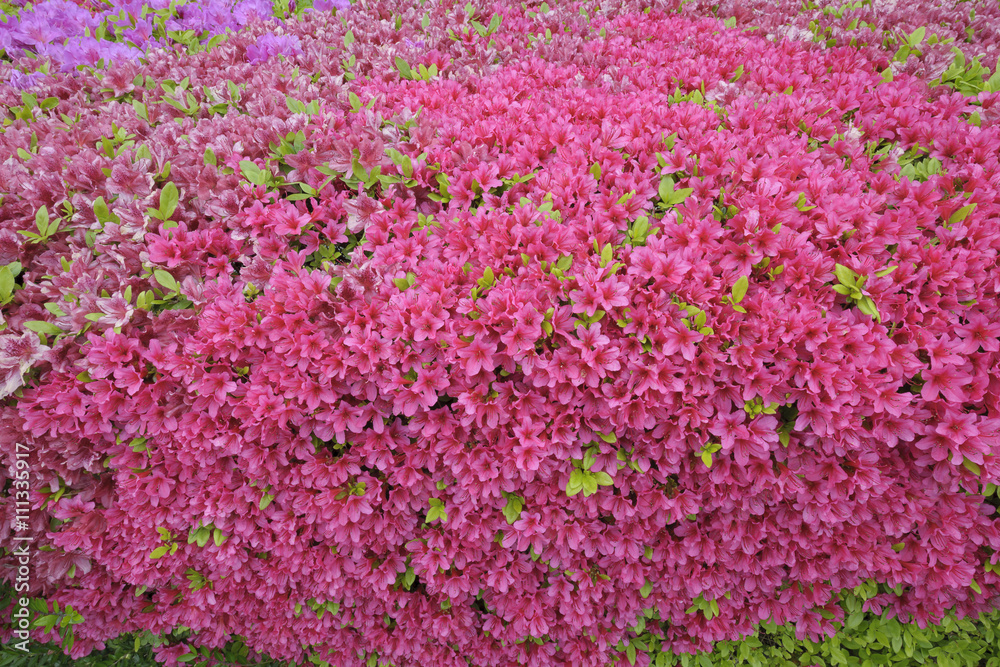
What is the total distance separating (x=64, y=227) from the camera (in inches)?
106

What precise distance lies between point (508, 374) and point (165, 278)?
61.4 inches

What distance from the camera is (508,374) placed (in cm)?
240

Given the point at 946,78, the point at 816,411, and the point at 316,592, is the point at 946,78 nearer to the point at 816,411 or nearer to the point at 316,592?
the point at 816,411

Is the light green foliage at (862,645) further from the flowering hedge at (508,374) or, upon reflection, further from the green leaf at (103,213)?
the green leaf at (103,213)

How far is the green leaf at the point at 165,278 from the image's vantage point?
7.89 ft

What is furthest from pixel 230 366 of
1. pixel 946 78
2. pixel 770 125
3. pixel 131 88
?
pixel 946 78

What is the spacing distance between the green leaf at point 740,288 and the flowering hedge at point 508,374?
0.10 ft

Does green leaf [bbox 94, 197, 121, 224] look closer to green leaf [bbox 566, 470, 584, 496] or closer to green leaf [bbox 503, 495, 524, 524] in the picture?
green leaf [bbox 503, 495, 524, 524]

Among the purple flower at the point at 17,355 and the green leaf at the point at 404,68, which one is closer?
the purple flower at the point at 17,355

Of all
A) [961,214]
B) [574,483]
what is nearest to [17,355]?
[574,483]

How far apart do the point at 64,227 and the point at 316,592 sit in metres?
2.16

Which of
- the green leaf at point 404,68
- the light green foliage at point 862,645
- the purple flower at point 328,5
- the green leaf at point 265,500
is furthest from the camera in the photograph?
the purple flower at point 328,5

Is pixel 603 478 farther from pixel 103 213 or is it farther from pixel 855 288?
pixel 103 213

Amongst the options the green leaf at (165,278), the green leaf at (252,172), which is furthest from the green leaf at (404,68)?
the green leaf at (165,278)
